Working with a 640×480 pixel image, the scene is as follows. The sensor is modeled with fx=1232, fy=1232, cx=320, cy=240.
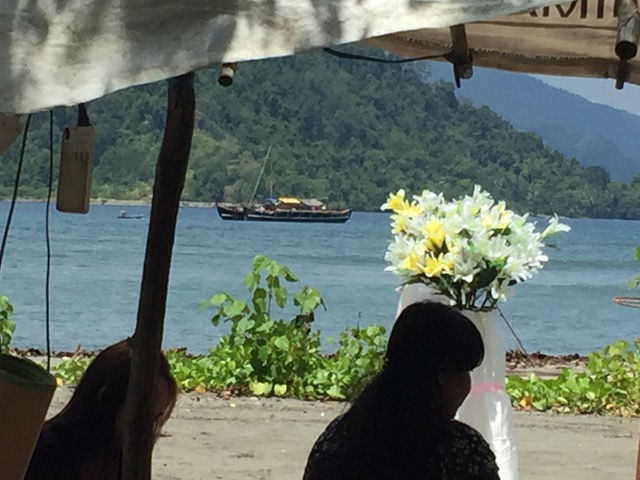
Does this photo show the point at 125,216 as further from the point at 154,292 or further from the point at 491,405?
the point at 154,292

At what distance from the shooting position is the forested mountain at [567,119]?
2501 inches

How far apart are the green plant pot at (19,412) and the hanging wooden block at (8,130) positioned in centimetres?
52

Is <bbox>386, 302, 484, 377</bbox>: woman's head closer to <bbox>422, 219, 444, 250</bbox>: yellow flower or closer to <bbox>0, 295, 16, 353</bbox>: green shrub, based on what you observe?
<bbox>422, 219, 444, 250</bbox>: yellow flower

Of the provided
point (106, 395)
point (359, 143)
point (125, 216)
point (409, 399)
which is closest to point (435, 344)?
point (409, 399)

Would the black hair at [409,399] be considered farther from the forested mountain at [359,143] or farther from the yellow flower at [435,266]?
the forested mountain at [359,143]

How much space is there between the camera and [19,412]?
6.63 ft

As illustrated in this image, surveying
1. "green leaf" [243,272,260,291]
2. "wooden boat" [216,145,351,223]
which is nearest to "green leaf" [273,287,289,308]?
"green leaf" [243,272,260,291]

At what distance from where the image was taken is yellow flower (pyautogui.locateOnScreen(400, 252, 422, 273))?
393 cm

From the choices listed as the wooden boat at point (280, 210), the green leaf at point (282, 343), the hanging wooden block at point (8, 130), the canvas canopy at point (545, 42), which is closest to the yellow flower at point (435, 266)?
the canvas canopy at point (545, 42)

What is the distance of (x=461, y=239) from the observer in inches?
155

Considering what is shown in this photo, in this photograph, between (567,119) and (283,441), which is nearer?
(283,441)

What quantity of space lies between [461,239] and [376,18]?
7.28ft

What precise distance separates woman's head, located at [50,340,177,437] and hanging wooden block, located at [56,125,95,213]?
0.37 metres

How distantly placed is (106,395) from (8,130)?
1.95 feet
